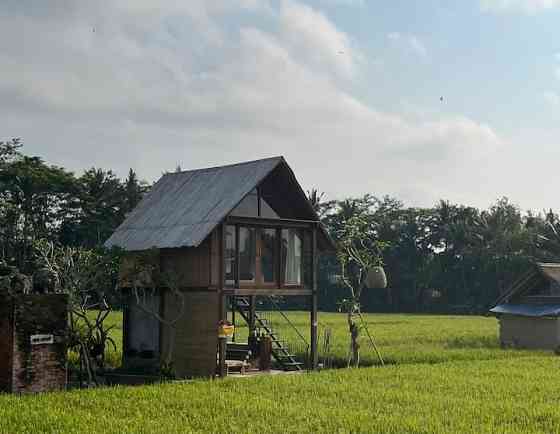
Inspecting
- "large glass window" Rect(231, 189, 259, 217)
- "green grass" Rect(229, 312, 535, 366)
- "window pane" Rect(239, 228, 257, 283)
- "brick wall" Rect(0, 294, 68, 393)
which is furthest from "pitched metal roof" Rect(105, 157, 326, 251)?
"green grass" Rect(229, 312, 535, 366)

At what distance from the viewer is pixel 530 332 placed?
37.3 meters

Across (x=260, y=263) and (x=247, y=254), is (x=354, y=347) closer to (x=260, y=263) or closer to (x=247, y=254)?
(x=260, y=263)

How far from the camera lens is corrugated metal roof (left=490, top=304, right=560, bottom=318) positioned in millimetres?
35969

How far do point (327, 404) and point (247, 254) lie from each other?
27.7 feet

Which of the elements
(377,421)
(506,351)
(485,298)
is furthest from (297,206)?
(485,298)

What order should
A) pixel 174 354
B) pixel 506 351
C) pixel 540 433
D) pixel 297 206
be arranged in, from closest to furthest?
pixel 540 433
pixel 174 354
pixel 297 206
pixel 506 351

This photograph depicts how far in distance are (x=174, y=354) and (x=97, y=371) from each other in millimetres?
2439

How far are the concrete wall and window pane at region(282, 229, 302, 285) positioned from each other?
13572 mm

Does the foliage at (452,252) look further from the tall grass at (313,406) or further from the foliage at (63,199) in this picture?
the tall grass at (313,406)

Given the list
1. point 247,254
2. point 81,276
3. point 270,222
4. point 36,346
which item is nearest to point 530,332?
point 270,222

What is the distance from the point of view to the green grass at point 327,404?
15688mm

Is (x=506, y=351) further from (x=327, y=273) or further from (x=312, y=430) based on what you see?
(x=327, y=273)

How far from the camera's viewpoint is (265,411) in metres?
17.4

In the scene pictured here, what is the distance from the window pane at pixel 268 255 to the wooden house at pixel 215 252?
0.03 m
